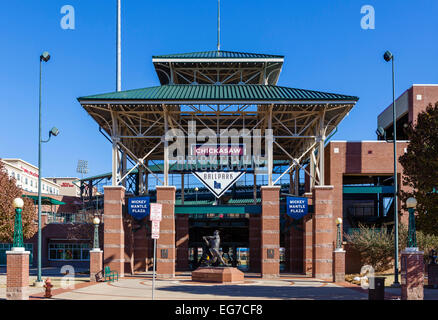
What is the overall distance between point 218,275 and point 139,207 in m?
9.31

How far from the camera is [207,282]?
109ft

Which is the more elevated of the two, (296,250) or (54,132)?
(54,132)

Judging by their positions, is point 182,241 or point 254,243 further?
point 182,241

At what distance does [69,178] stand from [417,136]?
122402 millimetres

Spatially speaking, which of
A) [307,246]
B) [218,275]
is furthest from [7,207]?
[307,246]

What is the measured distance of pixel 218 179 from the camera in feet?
131

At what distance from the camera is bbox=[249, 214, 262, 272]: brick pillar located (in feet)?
156

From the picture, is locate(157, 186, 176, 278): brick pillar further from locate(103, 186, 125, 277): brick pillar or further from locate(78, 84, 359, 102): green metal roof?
locate(78, 84, 359, 102): green metal roof

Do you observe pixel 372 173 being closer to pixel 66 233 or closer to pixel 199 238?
pixel 199 238

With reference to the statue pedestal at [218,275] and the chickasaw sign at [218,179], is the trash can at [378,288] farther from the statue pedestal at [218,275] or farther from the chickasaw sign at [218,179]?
the chickasaw sign at [218,179]

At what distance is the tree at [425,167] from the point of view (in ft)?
80.2

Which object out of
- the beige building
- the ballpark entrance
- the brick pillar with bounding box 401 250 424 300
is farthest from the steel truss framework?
the beige building

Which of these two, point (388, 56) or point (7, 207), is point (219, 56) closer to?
point (388, 56)

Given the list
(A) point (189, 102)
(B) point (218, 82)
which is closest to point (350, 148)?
(B) point (218, 82)
